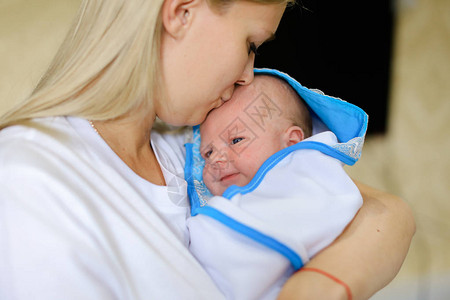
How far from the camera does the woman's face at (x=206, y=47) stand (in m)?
0.85

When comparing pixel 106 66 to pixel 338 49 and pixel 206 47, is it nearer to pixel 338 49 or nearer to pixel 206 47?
pixel 206 47

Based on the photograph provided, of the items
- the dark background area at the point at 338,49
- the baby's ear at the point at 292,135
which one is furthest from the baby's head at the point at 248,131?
the dark background area at the point at 338,49

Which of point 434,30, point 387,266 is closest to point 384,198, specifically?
point 387,266

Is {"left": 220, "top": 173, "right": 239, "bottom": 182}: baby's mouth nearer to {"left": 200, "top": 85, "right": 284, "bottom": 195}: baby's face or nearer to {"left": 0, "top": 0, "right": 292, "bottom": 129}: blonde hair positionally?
{"left": 200, "top": 85, "right": 284, "bottom": 195}: baby's face

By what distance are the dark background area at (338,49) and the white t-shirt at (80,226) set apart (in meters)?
1.22

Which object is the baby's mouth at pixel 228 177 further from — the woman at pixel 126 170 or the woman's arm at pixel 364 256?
the woman's arm at pixel 364 256

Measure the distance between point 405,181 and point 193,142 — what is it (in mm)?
1582

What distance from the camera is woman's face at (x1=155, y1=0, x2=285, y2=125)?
2.80ft

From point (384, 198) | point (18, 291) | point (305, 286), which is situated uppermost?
point (18, 291)

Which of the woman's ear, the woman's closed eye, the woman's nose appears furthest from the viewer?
the woman's closed eye

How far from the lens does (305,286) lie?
71cm

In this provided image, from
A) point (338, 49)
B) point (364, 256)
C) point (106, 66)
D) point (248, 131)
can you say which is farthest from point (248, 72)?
point (338, 49)

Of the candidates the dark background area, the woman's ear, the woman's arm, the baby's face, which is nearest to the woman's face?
the woman's ear

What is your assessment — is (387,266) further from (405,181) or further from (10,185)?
(405,181)
